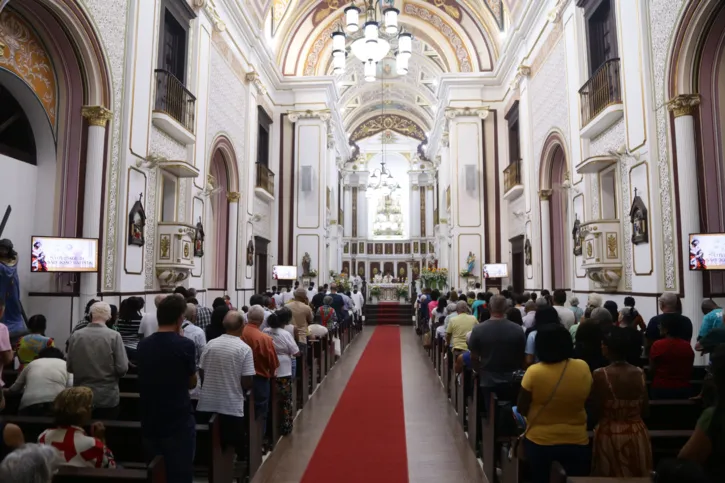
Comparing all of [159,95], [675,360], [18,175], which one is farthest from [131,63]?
[675,360]

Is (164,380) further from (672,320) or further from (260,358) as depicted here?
(672,320)

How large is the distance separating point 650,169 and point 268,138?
493 inches

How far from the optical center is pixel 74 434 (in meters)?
2.54

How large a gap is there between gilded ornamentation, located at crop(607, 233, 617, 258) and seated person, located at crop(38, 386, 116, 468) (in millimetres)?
7659

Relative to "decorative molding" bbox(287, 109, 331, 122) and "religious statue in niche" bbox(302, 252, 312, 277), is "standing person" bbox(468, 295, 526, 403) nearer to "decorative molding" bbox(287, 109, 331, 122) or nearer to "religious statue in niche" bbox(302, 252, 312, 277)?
"religious statue in niche" bbox(302, 252, 312, 277)

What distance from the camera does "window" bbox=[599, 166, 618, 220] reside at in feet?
29.7

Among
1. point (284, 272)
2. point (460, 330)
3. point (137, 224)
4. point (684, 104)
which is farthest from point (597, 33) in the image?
point (284, 272)

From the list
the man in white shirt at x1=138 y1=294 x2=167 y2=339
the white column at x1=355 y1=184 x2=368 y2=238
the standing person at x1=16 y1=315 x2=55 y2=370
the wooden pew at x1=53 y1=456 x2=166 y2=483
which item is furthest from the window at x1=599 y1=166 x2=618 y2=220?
the white column at x1=355 y1=184 x2=368 y2=238

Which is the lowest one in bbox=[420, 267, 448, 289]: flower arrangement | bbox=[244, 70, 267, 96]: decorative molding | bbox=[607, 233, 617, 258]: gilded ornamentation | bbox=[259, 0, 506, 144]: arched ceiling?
bbox=[420, 267, 448, 289]: flower arrangement

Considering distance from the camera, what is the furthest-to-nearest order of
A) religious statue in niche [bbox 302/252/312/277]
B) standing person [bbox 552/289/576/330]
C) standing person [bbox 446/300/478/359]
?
1. religious statue in niche [bbox 302/252/312/277]
2. standing person [bbox 446/300/478/359]
3. standing person [bbox 552/289/576/330]

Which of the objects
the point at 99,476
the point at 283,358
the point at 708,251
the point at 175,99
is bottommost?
the point at 99,476

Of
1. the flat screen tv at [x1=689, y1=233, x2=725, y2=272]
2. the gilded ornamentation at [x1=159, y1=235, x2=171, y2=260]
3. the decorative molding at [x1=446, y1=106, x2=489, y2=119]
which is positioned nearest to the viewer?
the flat screen tv at [x1=689, y1=233, x2=725, y2=272]

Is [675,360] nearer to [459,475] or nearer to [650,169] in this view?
[459,475]

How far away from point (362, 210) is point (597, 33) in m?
23.0
